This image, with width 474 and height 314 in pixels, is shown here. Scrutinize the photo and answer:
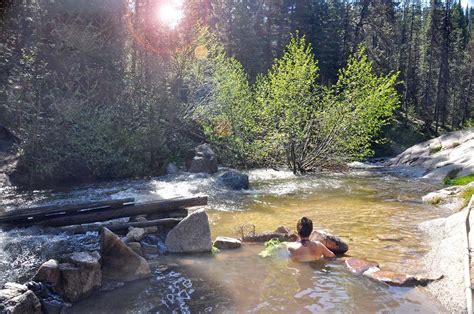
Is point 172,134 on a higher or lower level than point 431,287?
higher

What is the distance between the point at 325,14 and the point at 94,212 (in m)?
52.4

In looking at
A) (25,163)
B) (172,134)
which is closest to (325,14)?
(172,134)

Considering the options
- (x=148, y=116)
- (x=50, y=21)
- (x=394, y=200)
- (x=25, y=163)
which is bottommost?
(x=394, y=200)

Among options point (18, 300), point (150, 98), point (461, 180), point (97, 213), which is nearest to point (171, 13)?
point (150, 98)

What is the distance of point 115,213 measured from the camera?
35.6ft

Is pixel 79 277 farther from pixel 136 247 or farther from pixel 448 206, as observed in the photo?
pixel 448 206

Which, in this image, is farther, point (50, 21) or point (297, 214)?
point (50, 21)

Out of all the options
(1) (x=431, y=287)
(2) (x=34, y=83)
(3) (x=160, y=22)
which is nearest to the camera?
(1) (x=431, y=287)

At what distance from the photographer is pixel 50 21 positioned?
23.2 m

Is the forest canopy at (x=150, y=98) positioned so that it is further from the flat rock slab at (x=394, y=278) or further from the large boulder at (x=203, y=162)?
the flat rock slab at (x=394, y=278)

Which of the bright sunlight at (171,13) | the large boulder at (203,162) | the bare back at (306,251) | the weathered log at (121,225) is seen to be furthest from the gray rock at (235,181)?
the bright sunlight at (171,13)

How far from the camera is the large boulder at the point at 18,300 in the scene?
572 cm

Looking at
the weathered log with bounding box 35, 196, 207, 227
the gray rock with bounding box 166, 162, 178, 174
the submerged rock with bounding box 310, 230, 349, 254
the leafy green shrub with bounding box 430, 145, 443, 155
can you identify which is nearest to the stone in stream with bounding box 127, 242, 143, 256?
the weathered log with bounding box 35, 196, 207, 227

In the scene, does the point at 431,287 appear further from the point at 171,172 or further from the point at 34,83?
the point at 34,83
